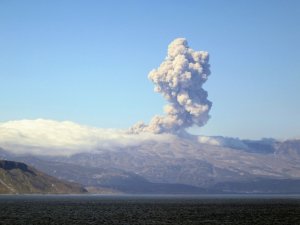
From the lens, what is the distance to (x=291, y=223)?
167375 millimetres

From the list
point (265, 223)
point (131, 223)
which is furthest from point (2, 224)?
point (265, 223)

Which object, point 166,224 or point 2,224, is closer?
point 2,224

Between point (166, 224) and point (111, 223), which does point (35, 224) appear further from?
point (166, 224)

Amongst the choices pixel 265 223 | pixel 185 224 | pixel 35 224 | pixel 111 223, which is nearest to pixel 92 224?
pixel 111 223

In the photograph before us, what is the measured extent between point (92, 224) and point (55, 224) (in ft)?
35.6

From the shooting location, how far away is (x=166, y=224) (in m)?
167

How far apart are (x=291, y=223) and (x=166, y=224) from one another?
37523 millimetres

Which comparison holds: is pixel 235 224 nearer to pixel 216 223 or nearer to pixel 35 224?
pixel 216 223

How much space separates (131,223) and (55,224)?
22468 mm

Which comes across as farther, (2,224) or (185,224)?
(185,224)

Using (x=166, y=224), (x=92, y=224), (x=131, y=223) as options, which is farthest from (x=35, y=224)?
(x=166, y=224)

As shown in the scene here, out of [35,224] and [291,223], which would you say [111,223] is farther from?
[291,223]

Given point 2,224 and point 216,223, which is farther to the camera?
point 216,223

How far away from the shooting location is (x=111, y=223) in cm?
16788
